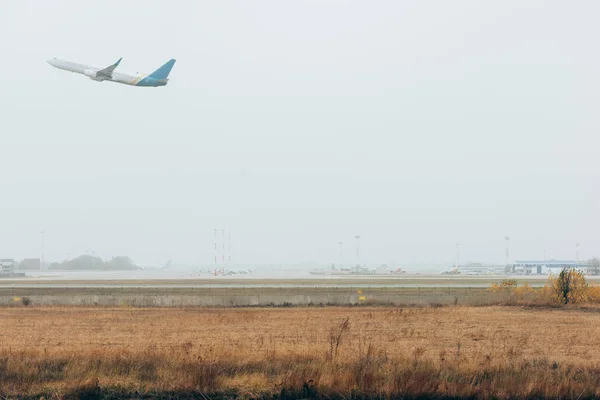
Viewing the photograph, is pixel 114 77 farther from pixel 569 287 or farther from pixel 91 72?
pixel 569 287

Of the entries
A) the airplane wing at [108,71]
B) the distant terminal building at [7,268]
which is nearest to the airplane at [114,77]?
the airplane wing at [108,71]

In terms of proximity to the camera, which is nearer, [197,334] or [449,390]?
[449,390]

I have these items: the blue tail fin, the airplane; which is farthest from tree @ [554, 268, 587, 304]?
the blue tail fin

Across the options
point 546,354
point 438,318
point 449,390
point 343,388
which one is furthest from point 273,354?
point 438,318

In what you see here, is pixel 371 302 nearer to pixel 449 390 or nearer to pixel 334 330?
pixel 334 330

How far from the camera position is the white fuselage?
279 feet

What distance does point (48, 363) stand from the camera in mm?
18984

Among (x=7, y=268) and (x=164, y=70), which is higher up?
(x=164, y=70)

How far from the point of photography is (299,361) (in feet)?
62.4

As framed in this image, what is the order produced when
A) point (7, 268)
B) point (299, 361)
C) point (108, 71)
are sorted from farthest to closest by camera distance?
point (7, 268), point (108, 71), point (299, 361)

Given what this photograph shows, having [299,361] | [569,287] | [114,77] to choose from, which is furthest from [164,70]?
[299,361]

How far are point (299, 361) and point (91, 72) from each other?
2990 inches

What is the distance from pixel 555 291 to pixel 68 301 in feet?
120

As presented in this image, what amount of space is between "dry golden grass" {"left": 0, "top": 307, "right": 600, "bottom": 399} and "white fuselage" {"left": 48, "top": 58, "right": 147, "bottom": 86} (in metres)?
59.8
